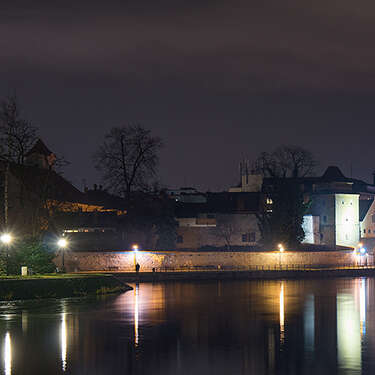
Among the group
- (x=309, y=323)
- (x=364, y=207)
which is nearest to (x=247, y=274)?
(x=309, y=323)

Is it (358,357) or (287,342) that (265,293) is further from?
(358,357)

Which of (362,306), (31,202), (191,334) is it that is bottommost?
(362,306)

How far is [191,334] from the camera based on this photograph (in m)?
32.7

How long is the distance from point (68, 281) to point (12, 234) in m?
5.20

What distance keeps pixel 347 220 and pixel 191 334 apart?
6597 cm

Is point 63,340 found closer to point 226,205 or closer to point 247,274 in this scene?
point 247,274

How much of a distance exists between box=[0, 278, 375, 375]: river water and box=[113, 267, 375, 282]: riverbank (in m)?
14.7

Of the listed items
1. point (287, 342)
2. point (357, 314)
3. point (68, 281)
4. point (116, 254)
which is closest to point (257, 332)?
point (287, 342)

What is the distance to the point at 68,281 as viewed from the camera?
48375 mm

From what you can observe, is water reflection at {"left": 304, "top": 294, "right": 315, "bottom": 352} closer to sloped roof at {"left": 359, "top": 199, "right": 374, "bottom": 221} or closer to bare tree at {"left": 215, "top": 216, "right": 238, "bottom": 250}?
bare tree at {"left": 215, "top": 216, "right": 238, "bottom": 250}

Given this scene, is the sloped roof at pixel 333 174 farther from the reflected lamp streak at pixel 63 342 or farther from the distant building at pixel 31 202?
the reflected lamp streak at pixel 63 342

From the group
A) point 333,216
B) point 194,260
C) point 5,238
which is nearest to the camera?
point 5,238

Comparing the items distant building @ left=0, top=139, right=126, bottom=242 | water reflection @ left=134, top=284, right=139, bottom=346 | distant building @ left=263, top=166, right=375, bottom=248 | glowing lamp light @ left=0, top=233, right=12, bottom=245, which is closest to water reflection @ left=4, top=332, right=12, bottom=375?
water reflection @ left=134, top=284, right=139, bottom=346

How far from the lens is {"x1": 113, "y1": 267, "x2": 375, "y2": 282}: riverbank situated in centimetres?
6650
